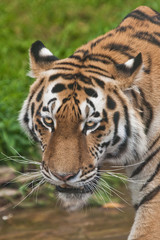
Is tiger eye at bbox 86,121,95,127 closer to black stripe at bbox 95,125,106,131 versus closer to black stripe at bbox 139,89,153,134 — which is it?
black stripe at bbox 95,125,106,131

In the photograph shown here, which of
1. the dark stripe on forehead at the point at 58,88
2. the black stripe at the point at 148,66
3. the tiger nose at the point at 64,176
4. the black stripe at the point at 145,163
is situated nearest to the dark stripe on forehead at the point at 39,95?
the dark stripe on forehead at the point at 58,88

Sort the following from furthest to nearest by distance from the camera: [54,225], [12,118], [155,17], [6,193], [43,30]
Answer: [43,30] → [12,118] → [6,193] → [54,225] → [155,17]

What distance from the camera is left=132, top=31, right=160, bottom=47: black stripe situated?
3680 millimetres

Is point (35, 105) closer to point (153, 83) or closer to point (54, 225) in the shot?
point (153, 83)

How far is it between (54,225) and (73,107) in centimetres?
179

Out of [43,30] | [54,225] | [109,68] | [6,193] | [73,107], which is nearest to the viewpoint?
[73,107]

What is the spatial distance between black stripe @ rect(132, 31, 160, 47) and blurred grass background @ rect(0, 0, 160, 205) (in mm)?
2718

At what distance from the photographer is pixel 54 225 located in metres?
4.80

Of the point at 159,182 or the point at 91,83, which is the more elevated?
the point at 91,83

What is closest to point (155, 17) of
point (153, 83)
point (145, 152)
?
point (153, 83)

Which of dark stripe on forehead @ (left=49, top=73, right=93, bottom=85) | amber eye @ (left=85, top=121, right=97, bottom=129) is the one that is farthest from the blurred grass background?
amber eye @ (left=85, top=121, right=97, bottom=129)

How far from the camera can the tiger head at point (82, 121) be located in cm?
325

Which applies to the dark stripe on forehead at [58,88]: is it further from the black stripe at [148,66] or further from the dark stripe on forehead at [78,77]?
the black stripe at [148,66]

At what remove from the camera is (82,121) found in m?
3.27
